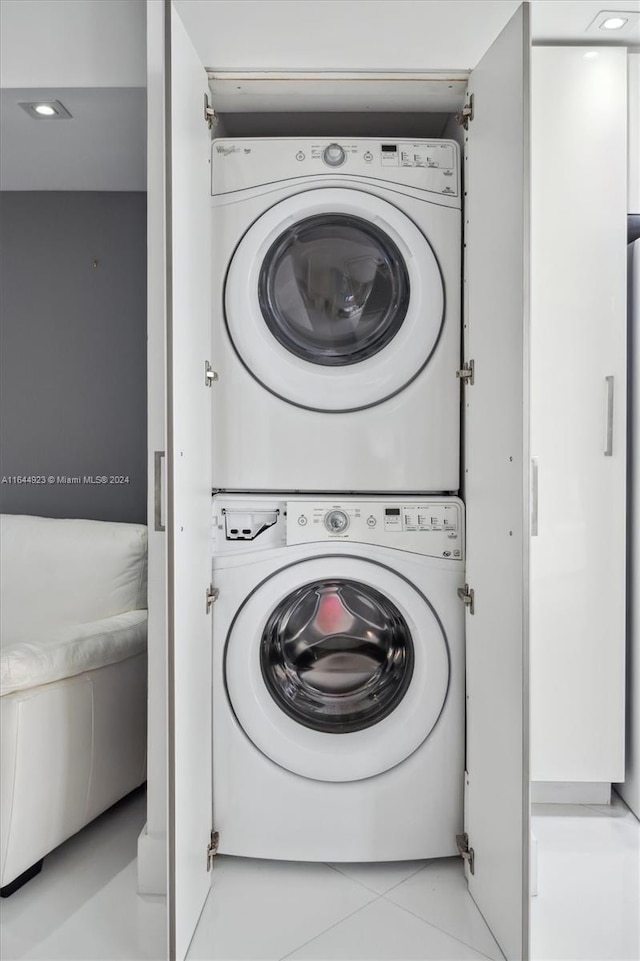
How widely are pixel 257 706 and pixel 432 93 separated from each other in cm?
164

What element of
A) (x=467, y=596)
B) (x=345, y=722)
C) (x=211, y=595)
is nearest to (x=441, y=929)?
(x=345, y=722)

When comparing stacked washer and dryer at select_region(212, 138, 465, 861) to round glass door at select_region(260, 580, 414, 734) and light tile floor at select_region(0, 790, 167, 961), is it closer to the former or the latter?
round glass door at select_region(260, 580, 414, 734)

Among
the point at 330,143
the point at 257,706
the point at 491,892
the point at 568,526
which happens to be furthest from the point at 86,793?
the point at 330,143

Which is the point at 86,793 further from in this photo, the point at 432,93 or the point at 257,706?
the point at 432,93

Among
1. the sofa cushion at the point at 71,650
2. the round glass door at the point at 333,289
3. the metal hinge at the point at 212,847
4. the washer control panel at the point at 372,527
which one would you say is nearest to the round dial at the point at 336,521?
the washer control panel at the point at 372,527

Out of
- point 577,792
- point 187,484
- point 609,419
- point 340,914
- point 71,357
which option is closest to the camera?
point 187,484

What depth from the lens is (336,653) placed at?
1.75 m

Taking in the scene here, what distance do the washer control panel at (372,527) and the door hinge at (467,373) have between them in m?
0.33

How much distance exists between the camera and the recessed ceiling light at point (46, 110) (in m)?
1.92

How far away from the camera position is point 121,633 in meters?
1.91

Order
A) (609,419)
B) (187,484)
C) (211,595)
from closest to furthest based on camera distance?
(187,484) → (211,595) → (609,419)

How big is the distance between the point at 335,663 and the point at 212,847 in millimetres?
542

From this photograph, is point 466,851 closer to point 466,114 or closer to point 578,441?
point 578,441

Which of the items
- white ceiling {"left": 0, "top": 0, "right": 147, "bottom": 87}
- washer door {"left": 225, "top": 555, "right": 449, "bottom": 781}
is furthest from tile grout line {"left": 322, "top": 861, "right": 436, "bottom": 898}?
white ceiling {"left": 0, "top": 0, "right": 147, "bottom": 87}
